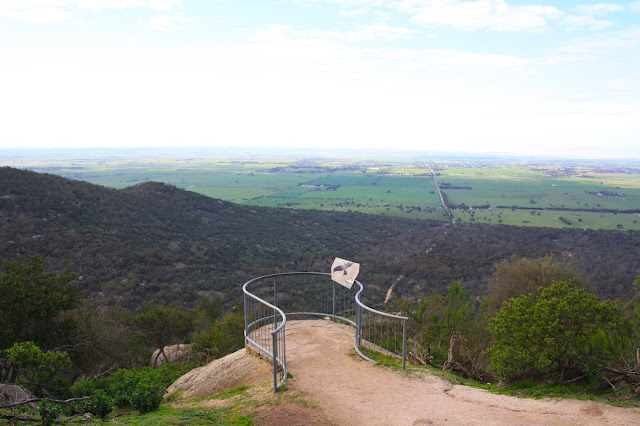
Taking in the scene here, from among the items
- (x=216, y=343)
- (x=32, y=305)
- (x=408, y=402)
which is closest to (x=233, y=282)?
(x=216, y=343)

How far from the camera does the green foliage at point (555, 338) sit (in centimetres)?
794

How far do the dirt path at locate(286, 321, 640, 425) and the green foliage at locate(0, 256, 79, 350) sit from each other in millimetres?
8577

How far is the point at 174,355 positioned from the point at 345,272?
11.0 metres

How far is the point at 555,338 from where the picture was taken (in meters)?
8.04

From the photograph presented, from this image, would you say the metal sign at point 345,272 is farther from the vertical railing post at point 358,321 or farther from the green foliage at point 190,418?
the green foliage at point 190,418

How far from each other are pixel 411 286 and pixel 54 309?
26339 millimetres

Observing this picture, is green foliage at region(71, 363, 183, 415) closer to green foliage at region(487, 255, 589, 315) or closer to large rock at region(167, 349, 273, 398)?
large rock at region(167, 349, 273, 398)

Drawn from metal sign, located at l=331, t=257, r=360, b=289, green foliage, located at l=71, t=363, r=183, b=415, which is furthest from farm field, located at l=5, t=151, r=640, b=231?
green foliage, located at l=71, t=363, r=183, b=415

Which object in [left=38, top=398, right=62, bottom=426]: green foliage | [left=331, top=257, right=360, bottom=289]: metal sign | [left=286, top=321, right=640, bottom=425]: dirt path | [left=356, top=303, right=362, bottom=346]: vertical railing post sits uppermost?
[left=331, top=257, right=360, bottom=289]: metal sign

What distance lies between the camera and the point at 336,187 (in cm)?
11506

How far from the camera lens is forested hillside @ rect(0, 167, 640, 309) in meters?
27.7

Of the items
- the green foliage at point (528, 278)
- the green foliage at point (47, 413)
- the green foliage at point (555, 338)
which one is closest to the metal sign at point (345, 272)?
the green foliage at point (555, 338)

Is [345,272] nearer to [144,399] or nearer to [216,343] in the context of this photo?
[144,399]

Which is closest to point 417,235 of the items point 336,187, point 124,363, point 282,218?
point 282,218
